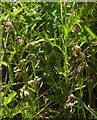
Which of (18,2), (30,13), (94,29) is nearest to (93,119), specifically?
(94,29)

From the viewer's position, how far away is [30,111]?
1.29m

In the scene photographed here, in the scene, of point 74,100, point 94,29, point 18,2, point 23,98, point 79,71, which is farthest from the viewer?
point 18,2

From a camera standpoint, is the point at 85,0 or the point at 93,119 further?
the point at 85,0

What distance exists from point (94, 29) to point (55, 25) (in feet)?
0.94

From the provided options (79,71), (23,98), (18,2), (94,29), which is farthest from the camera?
(18,2)

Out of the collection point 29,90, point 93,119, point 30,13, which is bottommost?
point 93,119

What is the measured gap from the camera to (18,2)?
1781mm

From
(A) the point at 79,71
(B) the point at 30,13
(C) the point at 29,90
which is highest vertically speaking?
(B) the point at 30,13

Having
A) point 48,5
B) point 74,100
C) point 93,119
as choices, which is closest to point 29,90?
point 74,100

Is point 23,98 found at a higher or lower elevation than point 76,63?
lower

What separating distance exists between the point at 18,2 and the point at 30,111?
884 millimetres

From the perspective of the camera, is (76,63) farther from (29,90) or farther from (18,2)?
(18,2)

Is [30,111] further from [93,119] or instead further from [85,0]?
[85,0]

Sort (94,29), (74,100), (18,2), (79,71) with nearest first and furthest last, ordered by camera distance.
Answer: (79,71)
(74,100)
(94,29)
(18,2)
